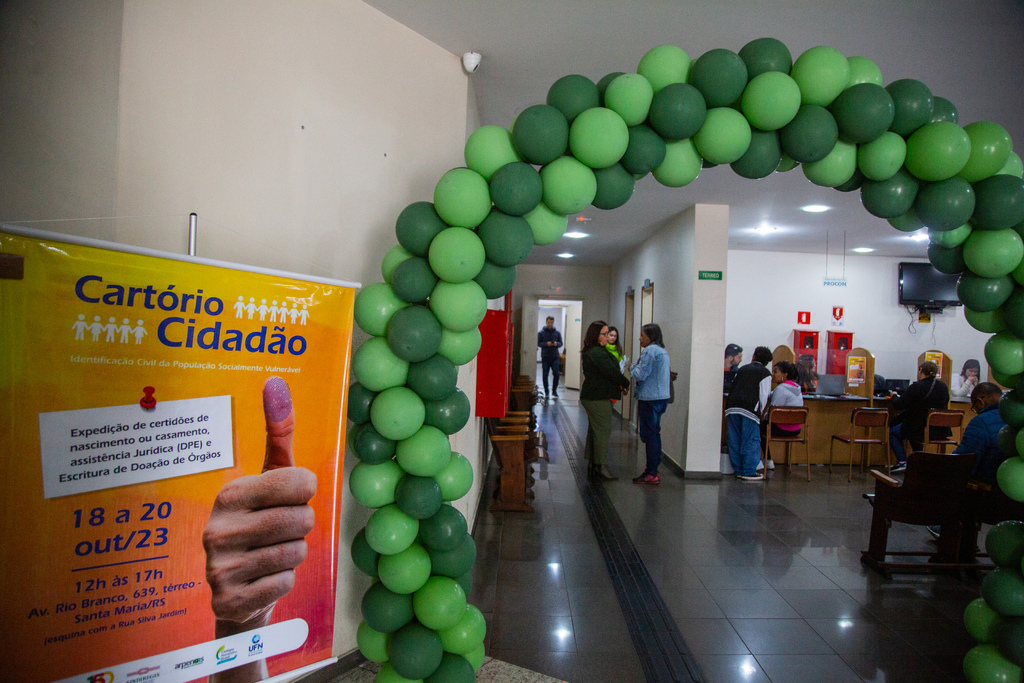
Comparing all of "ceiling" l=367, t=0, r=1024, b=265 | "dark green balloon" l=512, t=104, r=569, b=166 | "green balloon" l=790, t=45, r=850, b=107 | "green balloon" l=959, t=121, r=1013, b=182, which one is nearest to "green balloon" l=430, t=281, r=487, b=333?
"dark green balloon" l=512, t=104, r=569, b=166

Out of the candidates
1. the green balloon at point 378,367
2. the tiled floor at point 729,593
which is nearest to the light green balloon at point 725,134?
the green balloon at point 378,367

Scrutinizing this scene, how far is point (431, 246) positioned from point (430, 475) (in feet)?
2.62

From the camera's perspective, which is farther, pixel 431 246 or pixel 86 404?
pixel 431 246

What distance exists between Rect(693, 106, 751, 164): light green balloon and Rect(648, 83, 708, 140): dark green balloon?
1.8 inches

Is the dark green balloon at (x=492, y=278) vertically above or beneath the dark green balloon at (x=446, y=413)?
above

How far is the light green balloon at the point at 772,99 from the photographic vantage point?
177cm

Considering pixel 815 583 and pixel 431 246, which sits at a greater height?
pixel 431 246

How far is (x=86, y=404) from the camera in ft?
4.58

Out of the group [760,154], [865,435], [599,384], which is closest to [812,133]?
[760,154]

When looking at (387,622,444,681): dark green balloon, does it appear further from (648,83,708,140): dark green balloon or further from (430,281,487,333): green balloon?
(648,83,708,140): dark green balloon

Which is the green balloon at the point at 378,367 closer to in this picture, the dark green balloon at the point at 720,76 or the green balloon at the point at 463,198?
the green balloon at the point at 463,198

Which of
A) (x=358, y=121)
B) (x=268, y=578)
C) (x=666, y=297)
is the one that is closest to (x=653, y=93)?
(x=358, y=121)

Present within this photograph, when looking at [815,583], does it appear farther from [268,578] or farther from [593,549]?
[268,578]

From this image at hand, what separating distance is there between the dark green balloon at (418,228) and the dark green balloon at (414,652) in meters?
1.35
